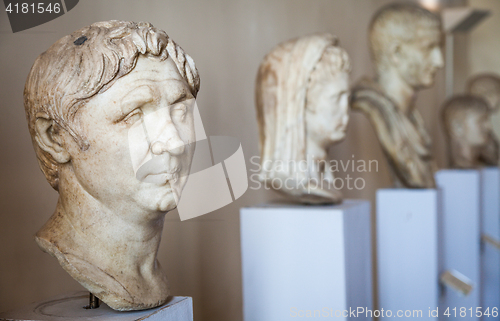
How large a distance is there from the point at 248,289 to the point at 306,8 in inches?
102

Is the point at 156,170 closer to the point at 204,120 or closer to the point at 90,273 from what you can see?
the point at 90,273

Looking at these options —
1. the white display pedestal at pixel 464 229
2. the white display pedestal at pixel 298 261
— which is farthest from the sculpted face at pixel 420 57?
the white display pedestal at pixel 298 261

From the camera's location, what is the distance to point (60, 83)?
59.9 inches

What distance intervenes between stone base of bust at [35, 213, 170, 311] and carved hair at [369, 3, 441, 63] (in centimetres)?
264

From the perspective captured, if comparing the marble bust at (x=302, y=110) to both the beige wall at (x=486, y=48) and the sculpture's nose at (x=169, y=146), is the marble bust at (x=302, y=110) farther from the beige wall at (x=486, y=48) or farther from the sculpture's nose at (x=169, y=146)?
the beige wall at (x=486, y=48)

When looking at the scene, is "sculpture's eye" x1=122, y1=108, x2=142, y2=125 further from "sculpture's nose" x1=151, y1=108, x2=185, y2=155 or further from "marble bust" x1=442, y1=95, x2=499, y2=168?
"marble bust" x1=442, y1=95, x2=499, y2=168

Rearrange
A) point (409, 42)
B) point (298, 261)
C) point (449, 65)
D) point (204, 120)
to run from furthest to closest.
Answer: point (449, 65) < point (409, 42) < point (204, 120) < point (298, 261)

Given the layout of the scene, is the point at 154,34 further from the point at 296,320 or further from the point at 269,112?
the point at 296,320

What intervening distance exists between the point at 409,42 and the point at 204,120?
1576mm

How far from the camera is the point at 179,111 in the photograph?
1613 mm

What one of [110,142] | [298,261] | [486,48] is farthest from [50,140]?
[486,48]

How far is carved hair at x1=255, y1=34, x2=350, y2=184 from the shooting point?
8.84 feet

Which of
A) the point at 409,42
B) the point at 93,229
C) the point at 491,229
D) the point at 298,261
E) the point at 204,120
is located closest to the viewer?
the point at 93,229

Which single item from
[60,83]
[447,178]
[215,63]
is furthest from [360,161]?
[60,83]
